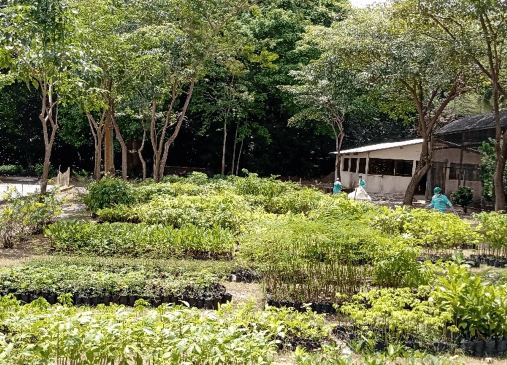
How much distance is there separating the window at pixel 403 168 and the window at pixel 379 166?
2.30 feet

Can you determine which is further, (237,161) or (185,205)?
(237,161)

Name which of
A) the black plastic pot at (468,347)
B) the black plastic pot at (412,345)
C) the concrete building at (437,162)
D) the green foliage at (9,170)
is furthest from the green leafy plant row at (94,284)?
the green foliage at (9,170)

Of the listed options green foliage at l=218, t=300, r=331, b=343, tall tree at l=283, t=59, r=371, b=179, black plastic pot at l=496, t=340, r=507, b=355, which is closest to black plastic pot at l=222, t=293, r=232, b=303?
green foliage at l=218, t=300, r=331, b=343

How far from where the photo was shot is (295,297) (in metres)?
7.78

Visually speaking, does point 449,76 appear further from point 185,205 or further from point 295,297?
point 295,297

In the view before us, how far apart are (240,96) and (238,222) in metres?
19.1

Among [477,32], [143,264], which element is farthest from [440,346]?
[477,32]

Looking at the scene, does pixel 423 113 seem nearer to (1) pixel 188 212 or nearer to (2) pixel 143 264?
(1) pixel 188 212

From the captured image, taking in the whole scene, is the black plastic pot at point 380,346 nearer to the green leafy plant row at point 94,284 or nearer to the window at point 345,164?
→ the green leafy plant row at point 94,284

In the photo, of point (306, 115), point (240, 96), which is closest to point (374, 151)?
point (306, 115)

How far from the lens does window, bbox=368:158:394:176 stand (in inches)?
1307

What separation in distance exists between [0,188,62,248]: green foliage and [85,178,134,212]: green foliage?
224 cm

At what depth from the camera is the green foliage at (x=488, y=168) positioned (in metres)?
20.3

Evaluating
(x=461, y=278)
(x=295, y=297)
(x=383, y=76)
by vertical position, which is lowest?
(x=295, y=297)
